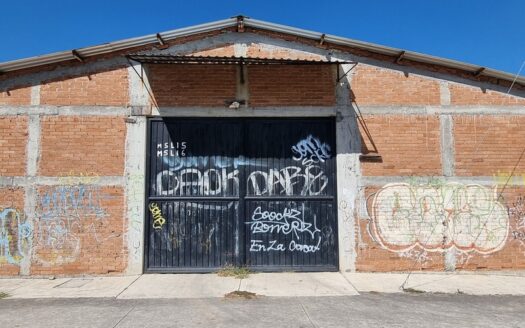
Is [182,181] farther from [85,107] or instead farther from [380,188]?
[380,188]

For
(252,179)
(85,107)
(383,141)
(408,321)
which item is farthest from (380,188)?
(85,107)

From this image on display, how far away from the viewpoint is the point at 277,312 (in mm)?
Result: 6012

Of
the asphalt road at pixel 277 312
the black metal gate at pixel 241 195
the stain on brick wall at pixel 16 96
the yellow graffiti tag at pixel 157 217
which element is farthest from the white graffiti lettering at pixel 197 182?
the stain on brick wall at pixel 16 96

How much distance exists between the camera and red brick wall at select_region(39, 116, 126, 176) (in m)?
8.47

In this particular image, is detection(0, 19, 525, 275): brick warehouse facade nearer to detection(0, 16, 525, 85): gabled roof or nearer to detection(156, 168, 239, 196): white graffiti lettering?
detection(0, 16, 525, 85): gabled roof

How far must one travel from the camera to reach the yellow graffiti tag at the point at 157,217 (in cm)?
859

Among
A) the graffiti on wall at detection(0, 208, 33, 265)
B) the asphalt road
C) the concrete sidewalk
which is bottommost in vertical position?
the asphalt road

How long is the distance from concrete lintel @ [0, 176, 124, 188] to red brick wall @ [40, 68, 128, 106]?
1.44 m

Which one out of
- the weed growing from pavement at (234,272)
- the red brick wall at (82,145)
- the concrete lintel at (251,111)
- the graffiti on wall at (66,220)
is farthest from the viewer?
the concrete lintel at (251,111)

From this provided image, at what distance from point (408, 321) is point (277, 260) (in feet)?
11.0

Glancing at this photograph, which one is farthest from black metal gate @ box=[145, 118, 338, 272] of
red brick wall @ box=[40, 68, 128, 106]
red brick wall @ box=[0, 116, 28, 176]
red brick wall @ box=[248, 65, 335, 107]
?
red brick wall @ box=[0, 116, 28, 176]

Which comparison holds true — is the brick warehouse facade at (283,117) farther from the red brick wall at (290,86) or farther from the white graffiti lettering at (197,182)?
the white graffiti lettering at (197,182)

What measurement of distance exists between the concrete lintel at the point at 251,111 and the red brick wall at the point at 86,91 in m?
0.81

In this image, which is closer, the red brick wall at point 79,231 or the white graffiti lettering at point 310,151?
the red brick wall at point 79,231
